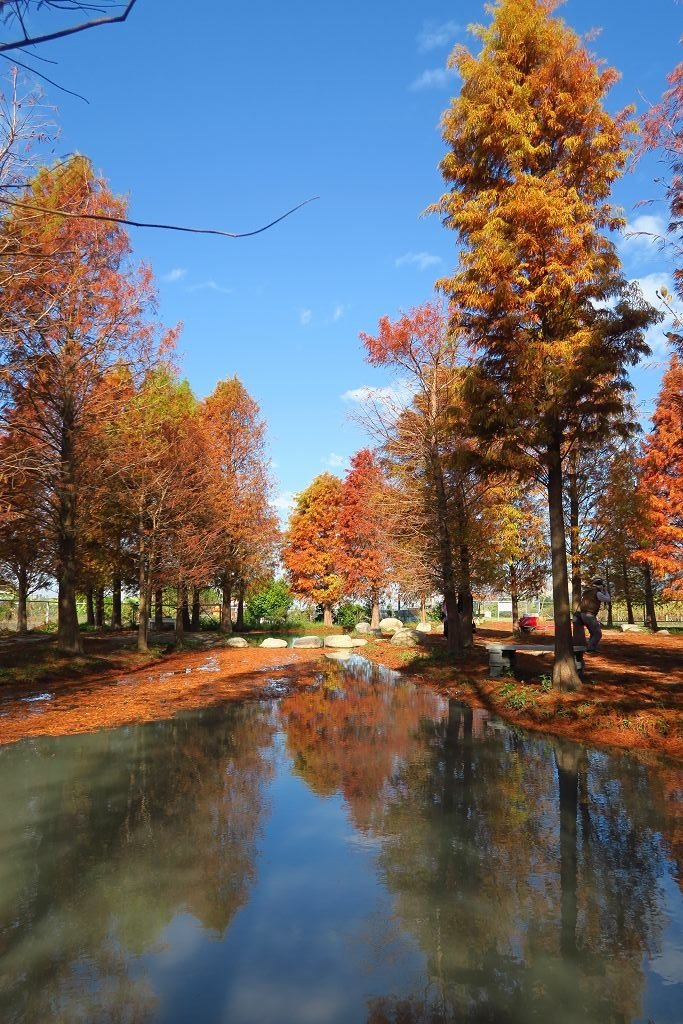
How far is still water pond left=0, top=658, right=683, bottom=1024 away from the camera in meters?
3.09

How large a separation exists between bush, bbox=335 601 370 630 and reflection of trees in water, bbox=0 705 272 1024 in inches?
1351

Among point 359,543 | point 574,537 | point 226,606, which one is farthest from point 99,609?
point 574,537

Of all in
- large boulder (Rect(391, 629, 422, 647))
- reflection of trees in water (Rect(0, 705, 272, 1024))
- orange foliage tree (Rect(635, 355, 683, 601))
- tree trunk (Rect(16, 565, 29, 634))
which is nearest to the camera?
reflection of trees in water (Rect(0, 705, 272, 1024))

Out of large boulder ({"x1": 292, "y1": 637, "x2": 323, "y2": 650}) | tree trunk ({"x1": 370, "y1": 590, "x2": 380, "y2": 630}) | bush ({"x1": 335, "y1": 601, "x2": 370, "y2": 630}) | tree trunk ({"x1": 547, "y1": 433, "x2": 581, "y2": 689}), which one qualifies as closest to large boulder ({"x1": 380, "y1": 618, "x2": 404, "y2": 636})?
tree trunk ({"x1": 370, "y1": 590, "x2": 380, "y2": 630})

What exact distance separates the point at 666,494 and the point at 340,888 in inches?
891

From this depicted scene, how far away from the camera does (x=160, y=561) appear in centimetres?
2295

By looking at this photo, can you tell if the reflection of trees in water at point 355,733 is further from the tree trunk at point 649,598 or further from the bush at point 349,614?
the bush at point 349,614

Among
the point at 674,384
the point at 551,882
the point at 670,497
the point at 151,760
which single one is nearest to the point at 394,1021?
the point at 551,882

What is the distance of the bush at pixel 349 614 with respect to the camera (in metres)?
42.6

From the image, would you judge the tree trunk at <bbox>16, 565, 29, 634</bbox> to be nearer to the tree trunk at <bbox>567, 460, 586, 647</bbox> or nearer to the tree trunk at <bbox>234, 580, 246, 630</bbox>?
the tree trunk at <bbox>234, 580, 246, 630</bbox>

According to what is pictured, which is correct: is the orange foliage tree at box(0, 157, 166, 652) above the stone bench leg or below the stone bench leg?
above

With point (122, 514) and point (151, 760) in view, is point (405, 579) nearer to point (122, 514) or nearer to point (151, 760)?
point (122, 514)

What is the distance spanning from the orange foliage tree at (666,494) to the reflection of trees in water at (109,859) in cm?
1781

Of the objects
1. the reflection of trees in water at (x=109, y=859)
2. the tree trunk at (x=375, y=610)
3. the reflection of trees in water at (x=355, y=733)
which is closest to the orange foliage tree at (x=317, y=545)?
the tree trunk at (x=375, y=610)
